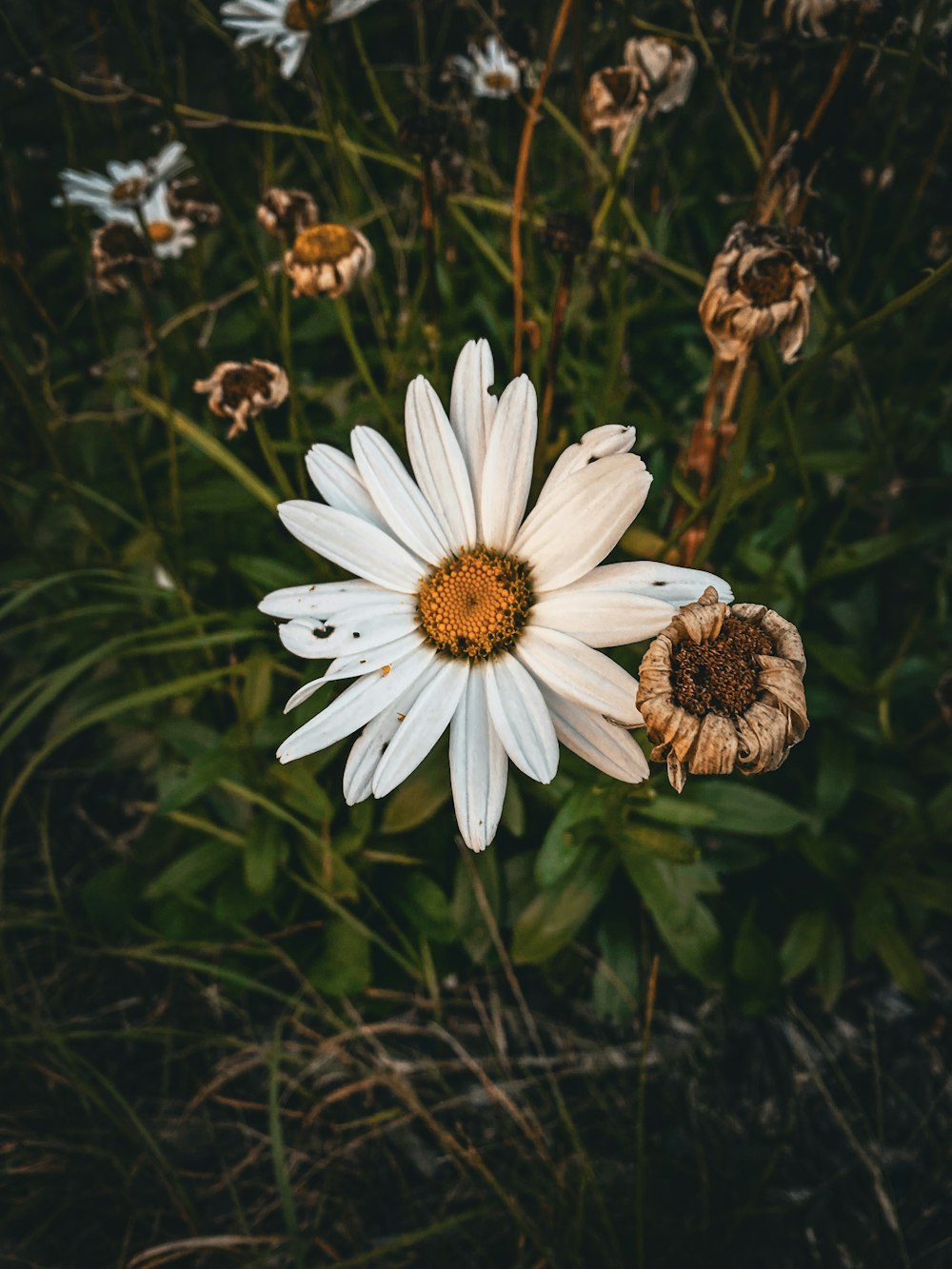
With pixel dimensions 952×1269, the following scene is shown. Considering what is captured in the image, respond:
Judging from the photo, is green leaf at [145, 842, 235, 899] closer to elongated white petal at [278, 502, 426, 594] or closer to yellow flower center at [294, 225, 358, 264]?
elongated white petal at [278, 502, 426, 594]

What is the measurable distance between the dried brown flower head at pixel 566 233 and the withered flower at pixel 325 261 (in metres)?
0.24

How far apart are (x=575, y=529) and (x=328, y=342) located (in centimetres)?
126

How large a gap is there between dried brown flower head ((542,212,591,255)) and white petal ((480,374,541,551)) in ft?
0.98

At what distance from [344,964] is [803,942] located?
0.71 meters

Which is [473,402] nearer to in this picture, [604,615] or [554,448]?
[604,615]

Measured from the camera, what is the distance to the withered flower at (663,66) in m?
1.24

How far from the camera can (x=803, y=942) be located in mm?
1319

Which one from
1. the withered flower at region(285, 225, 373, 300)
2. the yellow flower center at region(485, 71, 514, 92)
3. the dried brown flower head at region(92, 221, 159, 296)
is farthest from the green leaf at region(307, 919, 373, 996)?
the yellow flower center at region(485, 71, 514, 92)

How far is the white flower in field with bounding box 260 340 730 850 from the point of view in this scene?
0.73 m

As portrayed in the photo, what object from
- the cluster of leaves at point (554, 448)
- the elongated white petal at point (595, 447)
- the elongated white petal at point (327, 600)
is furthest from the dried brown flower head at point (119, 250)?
the elongated white petal at point (595, 447)

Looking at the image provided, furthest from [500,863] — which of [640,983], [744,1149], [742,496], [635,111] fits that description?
[635,111]

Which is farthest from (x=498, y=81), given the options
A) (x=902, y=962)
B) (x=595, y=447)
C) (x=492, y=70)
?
(x=902, y=962)

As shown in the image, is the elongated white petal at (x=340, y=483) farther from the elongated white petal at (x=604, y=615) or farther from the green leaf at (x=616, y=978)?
the green leaf at (x=616, y=978)

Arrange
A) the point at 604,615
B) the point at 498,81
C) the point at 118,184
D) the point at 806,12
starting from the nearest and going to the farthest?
the point at 604,615
the point at 806,12
the point at 118,184
the point at 498,81
